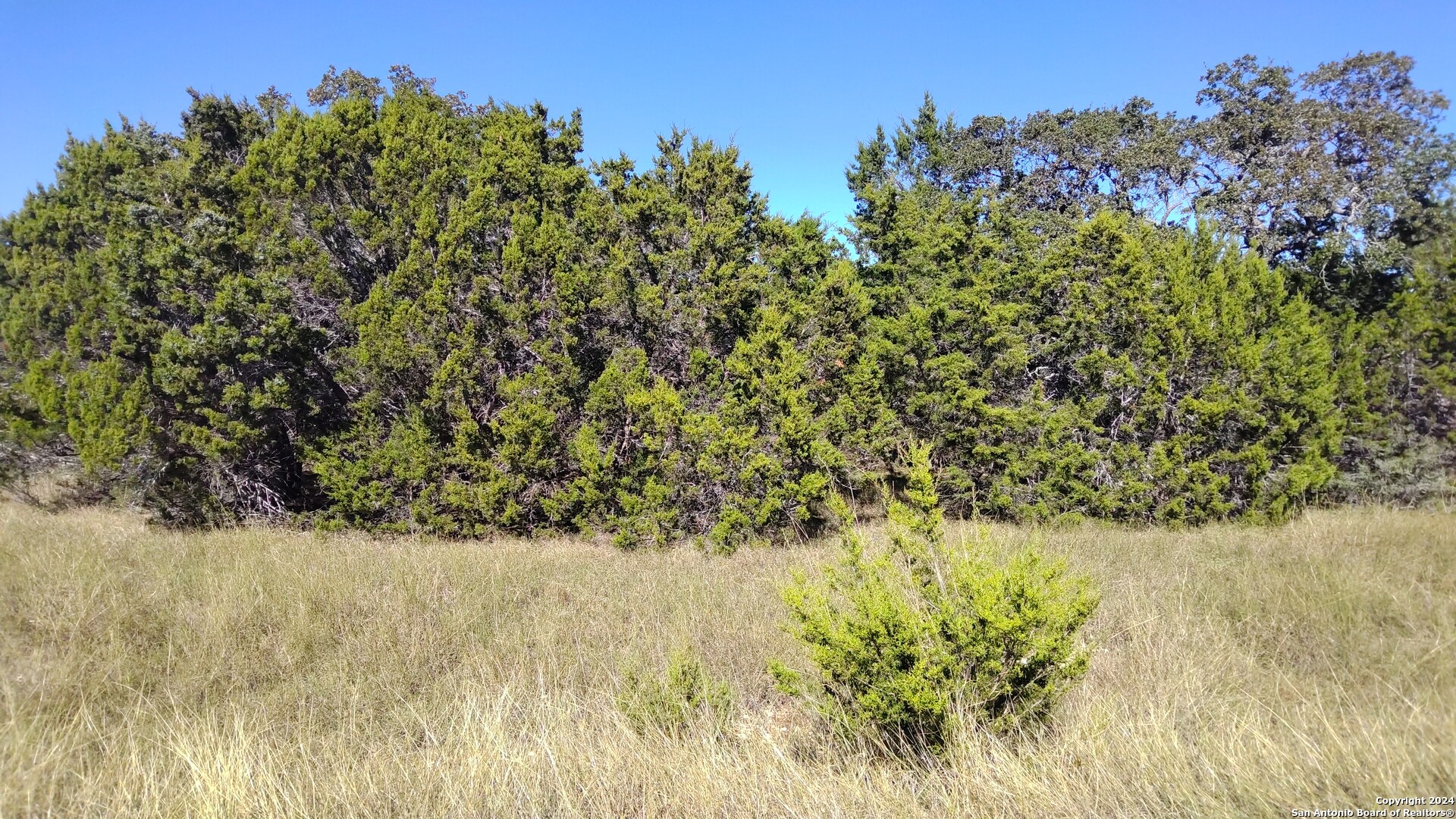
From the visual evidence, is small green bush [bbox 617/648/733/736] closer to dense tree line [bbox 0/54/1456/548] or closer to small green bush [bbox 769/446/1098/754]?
small green bush [bbox 769/446/1098/754]

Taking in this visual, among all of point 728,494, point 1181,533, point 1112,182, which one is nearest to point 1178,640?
point 1181,533

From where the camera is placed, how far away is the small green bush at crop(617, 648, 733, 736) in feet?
12.3

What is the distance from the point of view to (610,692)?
14.2 ft

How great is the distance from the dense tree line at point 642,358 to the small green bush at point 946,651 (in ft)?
19.2

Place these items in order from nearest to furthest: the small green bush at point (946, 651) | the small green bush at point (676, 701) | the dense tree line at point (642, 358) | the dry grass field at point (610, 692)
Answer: the dry grass field at point (610, 692)
the small green bush at point (946, 651)
the small green bush at point (676, 701)
the dense tree line at point (642, 358)

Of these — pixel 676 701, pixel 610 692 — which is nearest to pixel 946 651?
pixel 676 701

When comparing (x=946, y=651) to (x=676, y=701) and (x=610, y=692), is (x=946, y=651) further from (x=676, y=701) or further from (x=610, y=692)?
(x=610, y=692)

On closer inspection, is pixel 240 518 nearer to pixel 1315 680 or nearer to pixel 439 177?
pixel 439 177

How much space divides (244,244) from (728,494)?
28.8 ft

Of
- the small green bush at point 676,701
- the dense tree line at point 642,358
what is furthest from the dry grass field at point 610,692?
the dense tree line at point 642,358

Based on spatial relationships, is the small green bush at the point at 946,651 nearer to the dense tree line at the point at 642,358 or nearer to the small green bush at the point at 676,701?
the small green bush at the point at 676,701

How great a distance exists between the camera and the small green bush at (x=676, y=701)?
12.3ft

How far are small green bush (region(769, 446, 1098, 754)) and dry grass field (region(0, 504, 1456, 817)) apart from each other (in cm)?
20

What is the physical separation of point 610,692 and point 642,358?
252 inches
